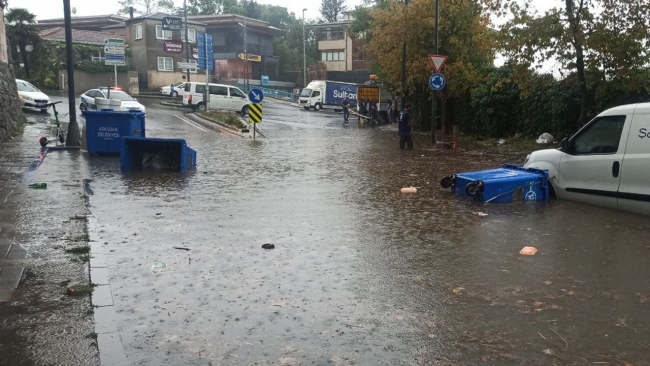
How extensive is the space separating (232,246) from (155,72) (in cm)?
5486

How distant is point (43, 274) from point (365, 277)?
3197 mm

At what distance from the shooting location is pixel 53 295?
17.3 ft

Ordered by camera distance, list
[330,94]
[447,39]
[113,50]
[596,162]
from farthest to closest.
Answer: [330,94] < [447,39] < [113,50] < [596,162]

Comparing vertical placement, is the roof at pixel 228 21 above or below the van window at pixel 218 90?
above

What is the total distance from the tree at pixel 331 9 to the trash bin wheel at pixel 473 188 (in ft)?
320

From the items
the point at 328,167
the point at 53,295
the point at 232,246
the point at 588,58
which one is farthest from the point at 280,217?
the point at 588,58


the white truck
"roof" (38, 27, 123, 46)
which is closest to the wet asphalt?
the white truck

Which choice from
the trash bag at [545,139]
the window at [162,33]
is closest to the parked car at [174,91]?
the window at [162,33]

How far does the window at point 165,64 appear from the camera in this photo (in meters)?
58.9

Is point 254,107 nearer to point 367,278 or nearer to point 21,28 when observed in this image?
point 367,278

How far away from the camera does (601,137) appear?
368 inches

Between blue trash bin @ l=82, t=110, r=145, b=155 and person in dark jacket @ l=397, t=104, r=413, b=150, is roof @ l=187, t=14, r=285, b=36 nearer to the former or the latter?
person in dark jacket @ l=397, t=104, r=413, b=150

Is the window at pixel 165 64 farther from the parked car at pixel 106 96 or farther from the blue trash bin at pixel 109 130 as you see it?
the blue trash bin at pixel 109 130

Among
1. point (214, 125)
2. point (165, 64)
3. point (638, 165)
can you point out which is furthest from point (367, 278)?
point (165, 64)
